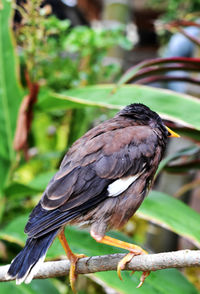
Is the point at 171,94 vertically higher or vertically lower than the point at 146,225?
higher

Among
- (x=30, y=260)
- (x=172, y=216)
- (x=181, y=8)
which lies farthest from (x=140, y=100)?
(x=181, y=8)

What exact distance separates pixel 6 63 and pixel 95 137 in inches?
35.4

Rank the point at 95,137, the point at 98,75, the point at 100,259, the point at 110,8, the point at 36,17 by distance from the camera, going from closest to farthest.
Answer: the point at 100,259
the point at 95,137
the point at 36,17
the point at 98,75
the point at 110,8

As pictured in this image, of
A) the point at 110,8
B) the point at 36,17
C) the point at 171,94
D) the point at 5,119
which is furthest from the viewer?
the point at 110,8

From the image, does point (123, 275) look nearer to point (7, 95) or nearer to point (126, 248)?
point (126, 248)

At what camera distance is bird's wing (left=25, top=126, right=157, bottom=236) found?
1209 millimetres

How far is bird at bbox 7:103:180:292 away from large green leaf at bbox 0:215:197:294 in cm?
12

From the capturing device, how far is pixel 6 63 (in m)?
2.06

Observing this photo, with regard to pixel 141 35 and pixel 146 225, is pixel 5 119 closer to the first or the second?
pixel 146 225

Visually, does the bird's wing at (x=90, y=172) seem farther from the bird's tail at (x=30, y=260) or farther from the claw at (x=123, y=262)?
the claw at (x=123, y=262)

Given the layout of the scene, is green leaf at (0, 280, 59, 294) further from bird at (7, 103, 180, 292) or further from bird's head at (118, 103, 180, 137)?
bird's head at (118, 103, 180, 137)

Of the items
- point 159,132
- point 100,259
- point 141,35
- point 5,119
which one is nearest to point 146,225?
point 5,119

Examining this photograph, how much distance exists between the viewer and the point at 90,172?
127 centimetres

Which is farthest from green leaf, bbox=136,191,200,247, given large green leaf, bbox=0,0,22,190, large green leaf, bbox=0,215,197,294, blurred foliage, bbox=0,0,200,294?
large green leaf, bbox=0,0,22,190
